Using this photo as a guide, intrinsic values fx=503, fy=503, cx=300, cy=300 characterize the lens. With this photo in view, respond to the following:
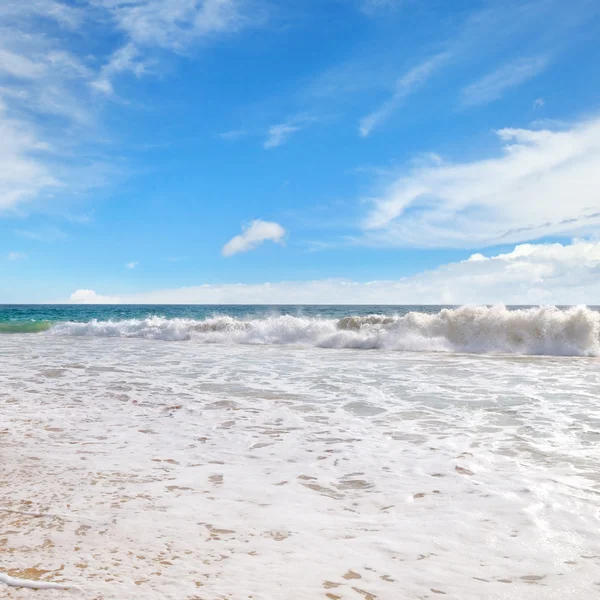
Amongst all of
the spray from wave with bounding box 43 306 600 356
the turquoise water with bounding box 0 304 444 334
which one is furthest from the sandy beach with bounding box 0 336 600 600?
the turquoise water with bounding box 0 304 444 334

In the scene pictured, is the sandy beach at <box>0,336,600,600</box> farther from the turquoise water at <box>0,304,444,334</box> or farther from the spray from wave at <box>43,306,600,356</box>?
the turquoise water at <box>0,304,444,334</box>

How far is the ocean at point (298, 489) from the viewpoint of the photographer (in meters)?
2.90

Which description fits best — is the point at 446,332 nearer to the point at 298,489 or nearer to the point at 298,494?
the point at 298,489

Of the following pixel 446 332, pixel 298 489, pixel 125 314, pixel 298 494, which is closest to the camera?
pixel 298 494

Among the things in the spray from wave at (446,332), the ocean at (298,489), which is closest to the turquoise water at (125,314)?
the spray from wave at (446,332)

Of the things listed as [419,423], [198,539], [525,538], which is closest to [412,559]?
[525,538]

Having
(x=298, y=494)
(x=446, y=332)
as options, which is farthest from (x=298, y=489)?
(x=446, y=332)

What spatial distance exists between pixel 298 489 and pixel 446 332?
18.3 meters

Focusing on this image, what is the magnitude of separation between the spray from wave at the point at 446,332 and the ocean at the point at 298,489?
9102mm

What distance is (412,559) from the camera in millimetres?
3195

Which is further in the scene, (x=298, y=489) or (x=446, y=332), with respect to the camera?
(x=446, y=332)

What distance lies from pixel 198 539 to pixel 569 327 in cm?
1928

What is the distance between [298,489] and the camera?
4.41 m

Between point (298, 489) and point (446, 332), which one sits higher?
point (446, 332)
